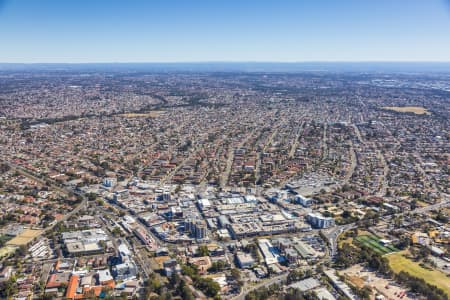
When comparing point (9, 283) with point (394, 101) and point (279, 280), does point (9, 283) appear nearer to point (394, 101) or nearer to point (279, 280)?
point (279, 280)

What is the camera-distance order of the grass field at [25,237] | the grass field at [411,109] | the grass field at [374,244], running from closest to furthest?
1. the grass field at [374,244]
2. the grass field at [25,237]
3. the grass field at [411,109]

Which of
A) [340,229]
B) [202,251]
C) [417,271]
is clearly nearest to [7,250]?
[202,251]

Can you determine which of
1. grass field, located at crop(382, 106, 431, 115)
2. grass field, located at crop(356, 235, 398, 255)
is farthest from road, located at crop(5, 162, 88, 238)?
grass field, located at crop(382, 106, 431, 115)

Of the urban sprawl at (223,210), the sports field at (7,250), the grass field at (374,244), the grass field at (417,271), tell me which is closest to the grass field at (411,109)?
the urban sprawl at (223,210)

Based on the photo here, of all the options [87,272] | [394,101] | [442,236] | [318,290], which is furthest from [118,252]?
[394,101]

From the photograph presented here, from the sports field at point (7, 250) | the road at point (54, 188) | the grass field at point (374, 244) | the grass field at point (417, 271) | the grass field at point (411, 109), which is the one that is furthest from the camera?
the grass field at point (411, 109)

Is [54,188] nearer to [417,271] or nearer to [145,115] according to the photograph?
[417,271]

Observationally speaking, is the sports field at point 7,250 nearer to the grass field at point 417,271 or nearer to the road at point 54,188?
the road at point 54,188
